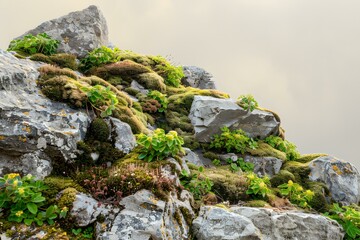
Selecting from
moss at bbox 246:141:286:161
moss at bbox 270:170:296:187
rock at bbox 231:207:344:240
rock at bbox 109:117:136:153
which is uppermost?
rock at bbox 109:117:136:153

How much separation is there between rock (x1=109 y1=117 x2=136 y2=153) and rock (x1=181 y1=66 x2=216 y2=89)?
1642cm

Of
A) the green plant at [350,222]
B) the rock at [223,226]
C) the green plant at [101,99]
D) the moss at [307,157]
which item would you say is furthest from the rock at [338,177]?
the green plant at [101,99]

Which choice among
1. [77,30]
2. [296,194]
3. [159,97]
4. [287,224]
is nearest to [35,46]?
[77,30]

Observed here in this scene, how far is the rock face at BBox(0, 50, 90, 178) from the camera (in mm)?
8789

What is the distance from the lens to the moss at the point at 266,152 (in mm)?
16375

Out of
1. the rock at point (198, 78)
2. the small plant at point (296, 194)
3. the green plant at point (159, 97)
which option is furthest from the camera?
the rock at point (198, 78)

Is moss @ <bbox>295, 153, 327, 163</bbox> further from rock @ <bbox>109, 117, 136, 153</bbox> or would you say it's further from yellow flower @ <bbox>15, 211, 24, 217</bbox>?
yellow flower @ <bbox>15, 211, 24, 217</bbox>

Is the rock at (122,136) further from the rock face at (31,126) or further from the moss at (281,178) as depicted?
the moss at (281,178)

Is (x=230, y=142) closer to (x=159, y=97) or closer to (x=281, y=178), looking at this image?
(x=281, y=178)

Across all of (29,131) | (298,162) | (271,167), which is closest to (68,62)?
(29,131)

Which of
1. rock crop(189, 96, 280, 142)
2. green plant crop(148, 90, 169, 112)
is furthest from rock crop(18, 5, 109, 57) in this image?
rock crop(189, 96, 280, 142)

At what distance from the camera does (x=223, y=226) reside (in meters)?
8.92

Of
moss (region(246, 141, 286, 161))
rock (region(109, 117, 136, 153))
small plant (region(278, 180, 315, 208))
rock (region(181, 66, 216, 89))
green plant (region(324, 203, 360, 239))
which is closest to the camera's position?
rock (region(109, 117, 136, 153))

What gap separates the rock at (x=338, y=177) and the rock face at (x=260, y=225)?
3840 millimetres
